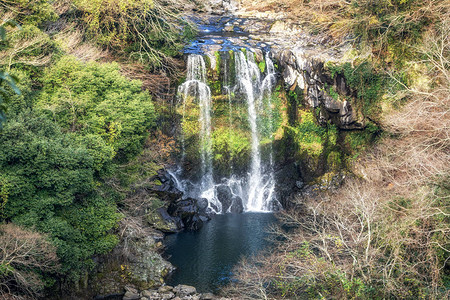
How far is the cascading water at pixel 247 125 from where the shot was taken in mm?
24641

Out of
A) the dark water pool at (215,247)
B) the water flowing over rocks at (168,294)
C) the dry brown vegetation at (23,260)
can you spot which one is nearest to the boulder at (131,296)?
the water flowing over rocks at (168,294)

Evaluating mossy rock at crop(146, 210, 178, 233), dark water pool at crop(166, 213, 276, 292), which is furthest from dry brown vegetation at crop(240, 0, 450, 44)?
mossy rock at crop(146, 210, 178, 233)

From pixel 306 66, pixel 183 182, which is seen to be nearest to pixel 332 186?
pixel 306 66

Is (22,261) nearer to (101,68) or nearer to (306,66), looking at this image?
(101,68)

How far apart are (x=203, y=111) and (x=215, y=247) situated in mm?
8951

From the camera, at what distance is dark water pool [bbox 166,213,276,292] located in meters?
17.3

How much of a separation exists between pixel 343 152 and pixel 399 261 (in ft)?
44.3

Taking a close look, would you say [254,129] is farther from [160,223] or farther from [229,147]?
[160,223]

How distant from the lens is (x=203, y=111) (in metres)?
25.3

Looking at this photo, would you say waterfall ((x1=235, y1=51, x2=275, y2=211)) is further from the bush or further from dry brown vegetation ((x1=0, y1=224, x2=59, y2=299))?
dry brown vegetation ((x1=0, y1=224, x2=59, y2=299))

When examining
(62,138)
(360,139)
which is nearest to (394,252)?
(62,138)

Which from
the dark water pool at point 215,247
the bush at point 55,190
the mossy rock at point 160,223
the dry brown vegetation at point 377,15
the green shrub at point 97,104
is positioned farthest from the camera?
the mossy rock at point 160,223

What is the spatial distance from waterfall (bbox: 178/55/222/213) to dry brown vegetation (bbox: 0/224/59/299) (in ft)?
41.4

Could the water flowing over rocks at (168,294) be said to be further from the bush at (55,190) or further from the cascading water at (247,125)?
the cascading water at (247,125)
